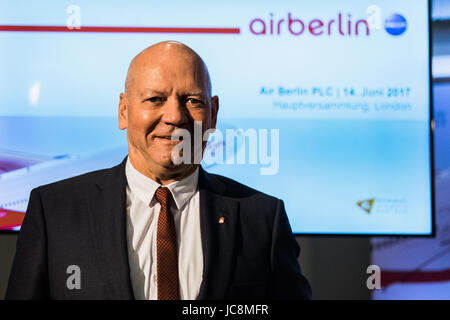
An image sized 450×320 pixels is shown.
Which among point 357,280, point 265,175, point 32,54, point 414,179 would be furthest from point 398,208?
point 32,54

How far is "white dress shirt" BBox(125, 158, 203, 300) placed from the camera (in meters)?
1.69

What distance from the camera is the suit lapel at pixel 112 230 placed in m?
1.62

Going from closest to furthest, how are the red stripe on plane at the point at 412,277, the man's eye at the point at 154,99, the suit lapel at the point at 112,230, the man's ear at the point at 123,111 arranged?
1. the suit lapel at the point at 112,230
2. the man's eye at the point at 154,99
3. the man's ear at the point at 123,111
4. the red stripe on plane at the point at 412,277

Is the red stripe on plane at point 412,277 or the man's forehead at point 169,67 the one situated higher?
the man's forehead at point 169,67

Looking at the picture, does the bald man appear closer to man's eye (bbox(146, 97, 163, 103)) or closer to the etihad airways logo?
man's eye (bbox(146, 97, 163, 103))

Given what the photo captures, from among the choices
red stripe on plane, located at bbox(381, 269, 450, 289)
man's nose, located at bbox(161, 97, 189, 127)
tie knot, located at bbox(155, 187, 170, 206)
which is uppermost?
man's nose, located at bbox(161, 97, 189, 127)

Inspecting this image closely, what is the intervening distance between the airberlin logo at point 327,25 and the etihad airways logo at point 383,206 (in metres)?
0.99

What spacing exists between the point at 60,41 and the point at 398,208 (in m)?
2.24

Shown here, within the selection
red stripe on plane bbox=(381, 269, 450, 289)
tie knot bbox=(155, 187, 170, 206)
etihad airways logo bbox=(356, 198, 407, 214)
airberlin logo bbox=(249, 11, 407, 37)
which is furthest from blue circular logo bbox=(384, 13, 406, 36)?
tie knot bbox=(155, 187, 170, 206)

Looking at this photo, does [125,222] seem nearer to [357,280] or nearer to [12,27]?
[12,27]

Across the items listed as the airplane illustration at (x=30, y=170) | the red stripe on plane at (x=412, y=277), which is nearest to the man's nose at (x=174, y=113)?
the airplane illustration at (x=30, y=170)

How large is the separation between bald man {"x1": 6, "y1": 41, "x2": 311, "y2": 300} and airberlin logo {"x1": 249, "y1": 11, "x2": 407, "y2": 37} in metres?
1.44

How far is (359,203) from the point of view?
319cm

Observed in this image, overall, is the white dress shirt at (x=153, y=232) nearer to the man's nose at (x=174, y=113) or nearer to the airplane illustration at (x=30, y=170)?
the man's nose at (x=174, y=113)
